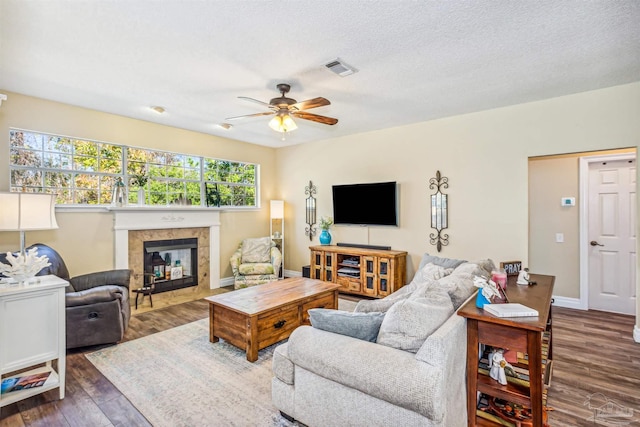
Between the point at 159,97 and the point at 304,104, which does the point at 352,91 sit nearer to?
the point at 304,104

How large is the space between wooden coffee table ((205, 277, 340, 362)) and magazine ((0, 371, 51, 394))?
1.33 metres

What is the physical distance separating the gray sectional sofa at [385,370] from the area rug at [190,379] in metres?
0.36

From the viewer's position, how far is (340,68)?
9.42 feet

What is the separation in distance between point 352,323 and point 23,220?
2.69 m

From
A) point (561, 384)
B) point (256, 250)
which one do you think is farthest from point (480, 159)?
point (256, 250)

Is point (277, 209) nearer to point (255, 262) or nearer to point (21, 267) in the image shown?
point (255, 262)

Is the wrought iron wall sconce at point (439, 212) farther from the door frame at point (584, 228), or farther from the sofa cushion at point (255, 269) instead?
the sofa cushion at point (255, 269)

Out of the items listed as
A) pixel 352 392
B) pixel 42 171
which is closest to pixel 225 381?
pixel 352 392

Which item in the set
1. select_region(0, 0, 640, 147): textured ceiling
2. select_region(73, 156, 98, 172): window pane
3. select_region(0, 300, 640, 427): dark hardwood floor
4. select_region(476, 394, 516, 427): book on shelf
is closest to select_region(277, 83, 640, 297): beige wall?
select_region(0, 0, 640, 147): textured ceiling

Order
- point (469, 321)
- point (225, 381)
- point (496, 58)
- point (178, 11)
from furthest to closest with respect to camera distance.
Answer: point (496, 58) < point (225, 381) < point (178, 11) < point (469, 321)

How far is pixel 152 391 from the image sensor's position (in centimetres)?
241

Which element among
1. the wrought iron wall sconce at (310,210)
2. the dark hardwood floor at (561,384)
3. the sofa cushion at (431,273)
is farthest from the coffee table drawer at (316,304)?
the wrought iron wall sconce at (310,210)

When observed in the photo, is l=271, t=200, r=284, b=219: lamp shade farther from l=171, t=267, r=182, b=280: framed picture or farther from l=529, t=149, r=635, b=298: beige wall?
l=529, t=149, r=635, b=298: beige wall

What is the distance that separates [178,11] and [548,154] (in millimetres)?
4219
